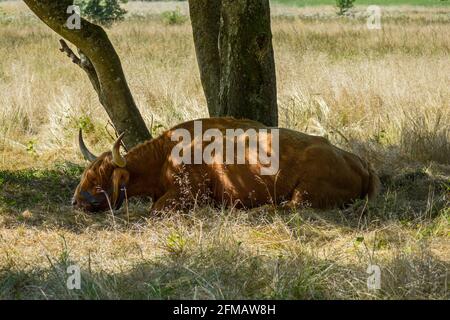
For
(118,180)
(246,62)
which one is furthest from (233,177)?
(246,62)

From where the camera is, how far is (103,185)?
25.6ft

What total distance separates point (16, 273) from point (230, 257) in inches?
61.4

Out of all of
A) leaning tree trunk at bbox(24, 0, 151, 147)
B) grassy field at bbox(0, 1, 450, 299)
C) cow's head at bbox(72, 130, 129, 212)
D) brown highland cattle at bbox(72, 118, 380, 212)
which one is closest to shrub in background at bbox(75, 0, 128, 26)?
grassy field at bbox(0, 1, 450, 299)

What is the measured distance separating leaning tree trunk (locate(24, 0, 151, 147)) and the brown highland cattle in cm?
133

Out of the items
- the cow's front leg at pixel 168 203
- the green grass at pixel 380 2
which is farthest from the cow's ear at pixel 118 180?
the green grass at pixel 380 2

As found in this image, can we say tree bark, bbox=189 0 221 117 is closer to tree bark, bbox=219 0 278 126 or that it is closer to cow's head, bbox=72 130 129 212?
tree bark, bbox=219 0 278 126

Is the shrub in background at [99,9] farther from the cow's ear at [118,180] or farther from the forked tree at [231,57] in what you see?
the cow's ear at [118,180]

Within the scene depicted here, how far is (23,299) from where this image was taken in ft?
17.6

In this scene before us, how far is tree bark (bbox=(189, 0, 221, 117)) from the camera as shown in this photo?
31.4ft

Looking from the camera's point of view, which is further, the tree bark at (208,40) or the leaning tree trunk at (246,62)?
the tree bark at (208,40)

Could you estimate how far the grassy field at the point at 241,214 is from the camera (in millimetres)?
5473

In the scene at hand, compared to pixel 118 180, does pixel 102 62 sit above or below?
above

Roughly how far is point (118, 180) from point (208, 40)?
2.63 metres

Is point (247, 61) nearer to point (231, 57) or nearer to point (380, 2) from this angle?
point (231, 57)
